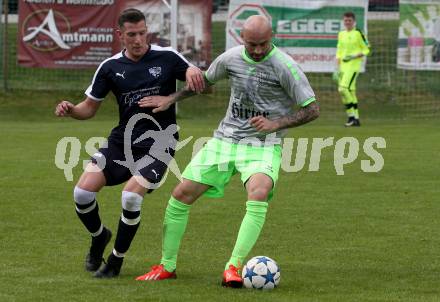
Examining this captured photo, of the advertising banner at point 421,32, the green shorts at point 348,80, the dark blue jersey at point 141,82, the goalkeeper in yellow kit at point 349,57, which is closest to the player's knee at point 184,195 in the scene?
the dark blue jersey at point 141,82

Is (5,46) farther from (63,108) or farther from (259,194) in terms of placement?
(259,194)

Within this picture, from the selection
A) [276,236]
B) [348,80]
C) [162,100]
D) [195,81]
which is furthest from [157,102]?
[348,80]

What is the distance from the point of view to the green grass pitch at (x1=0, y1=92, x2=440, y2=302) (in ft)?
23.0

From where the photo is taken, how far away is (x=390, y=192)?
12.0m

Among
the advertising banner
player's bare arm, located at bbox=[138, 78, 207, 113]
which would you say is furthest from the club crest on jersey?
the advertising banner

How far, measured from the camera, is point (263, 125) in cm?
721

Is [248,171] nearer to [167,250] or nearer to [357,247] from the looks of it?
[167,250]

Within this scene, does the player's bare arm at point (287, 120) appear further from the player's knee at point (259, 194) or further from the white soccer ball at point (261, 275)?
the white soccer ball at point (261, 275)

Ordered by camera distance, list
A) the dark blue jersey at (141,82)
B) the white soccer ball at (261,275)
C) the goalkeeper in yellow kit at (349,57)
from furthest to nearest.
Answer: the goalkeeper in yellow kit at (349,57) → the dark blue jersey at (141,82) → the white soccer ball at (261,275)

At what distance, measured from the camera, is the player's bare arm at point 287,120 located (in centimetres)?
722

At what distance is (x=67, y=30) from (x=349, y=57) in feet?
21.2

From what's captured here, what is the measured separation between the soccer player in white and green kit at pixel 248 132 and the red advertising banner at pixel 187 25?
48.7ft

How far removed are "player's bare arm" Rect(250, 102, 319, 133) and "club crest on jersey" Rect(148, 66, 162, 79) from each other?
94 cm

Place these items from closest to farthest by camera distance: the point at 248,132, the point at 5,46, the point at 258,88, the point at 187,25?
the point at 258,88, the point at 248,132, the point at 187,25, the point at 5,46
